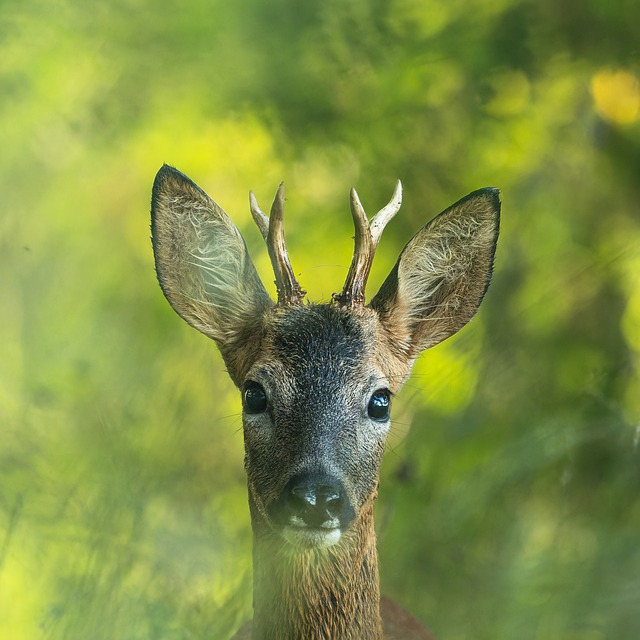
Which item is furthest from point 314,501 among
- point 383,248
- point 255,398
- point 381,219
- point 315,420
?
point 383,248

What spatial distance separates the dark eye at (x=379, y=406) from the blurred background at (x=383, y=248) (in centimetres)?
198

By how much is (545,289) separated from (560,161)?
76cm

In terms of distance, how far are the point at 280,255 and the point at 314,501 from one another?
81 cm

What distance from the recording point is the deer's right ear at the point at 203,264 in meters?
3.17

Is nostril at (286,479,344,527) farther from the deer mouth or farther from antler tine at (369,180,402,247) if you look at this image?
antler tine at (369,180,402,247)

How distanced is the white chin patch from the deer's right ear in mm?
779

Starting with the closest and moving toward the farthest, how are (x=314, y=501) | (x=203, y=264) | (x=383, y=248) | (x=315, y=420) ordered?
(x=314, y=501), (x=315, y=420), (x=203, y=264), (x=383, y=248)

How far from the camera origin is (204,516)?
5137mm

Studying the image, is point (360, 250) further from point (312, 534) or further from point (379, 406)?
point (312, 534)

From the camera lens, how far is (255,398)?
292cm

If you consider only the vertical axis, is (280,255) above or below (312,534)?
above

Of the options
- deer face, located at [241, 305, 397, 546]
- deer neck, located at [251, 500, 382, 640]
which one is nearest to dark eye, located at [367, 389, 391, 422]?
deer face, located at [241, 305, 397, 546]

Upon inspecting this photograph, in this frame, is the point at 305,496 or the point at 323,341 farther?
the point at 323,341

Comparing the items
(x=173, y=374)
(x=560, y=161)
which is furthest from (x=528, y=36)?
(x=173, y=374)
